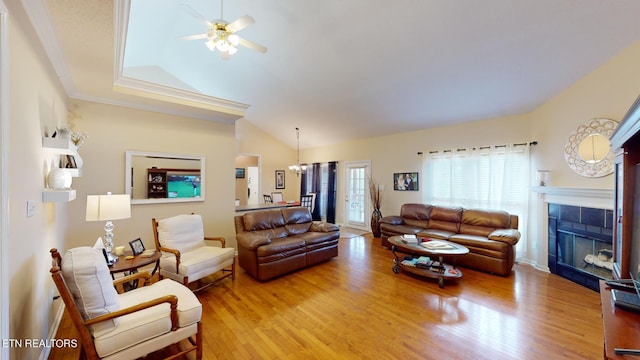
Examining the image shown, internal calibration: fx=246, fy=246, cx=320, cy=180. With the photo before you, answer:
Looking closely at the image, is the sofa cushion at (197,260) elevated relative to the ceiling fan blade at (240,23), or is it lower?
lower

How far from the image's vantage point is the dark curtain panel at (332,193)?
24.9 feet

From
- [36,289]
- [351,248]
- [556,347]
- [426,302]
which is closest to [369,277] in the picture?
[426,302]

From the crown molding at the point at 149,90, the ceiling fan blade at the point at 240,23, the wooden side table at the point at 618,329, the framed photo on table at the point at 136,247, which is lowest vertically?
the framed photo on table at the point at 136,247

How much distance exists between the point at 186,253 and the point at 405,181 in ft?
15.8

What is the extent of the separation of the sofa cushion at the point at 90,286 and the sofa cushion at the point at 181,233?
1.52 m

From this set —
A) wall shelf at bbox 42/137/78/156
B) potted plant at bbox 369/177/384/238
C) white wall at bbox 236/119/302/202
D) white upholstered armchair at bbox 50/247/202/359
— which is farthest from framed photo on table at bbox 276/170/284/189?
white upholstered armchair at bbox 50/247/202/359

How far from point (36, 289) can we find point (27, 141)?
1127mm

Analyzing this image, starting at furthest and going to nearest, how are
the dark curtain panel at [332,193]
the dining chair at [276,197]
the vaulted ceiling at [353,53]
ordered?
the dining chair at [276,197]
the dark curtain panel at [332,193]
the vaulted ceiling at [353,53]

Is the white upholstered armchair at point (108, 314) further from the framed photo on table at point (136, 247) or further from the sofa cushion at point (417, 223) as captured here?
the sofa cushion at point (417, 223)

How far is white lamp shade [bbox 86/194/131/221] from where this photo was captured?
98.0 inches

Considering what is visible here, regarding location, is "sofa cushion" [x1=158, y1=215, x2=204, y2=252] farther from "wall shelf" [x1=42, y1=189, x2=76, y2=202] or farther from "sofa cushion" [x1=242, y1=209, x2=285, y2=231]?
"wall shelf" [x1=42, y1=189, x2=76, y2=202]

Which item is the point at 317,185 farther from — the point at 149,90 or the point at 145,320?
the point at 145,320

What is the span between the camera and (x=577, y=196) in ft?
11.1

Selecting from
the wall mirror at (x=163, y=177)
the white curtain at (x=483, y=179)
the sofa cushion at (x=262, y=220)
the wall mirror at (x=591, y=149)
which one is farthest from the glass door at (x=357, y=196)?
the wall mirror at (x=163, y=177)
